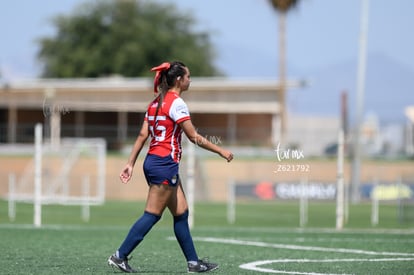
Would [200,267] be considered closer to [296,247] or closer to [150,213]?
[150,213]

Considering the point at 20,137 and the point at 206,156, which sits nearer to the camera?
the point at 206,156

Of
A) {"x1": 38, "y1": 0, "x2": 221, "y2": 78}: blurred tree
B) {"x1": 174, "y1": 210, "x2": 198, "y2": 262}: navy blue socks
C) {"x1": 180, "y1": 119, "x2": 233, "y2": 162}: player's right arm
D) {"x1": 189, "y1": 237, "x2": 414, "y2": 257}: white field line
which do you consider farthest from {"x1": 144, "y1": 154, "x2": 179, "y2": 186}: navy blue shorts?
{"x1": 38, "y1": 0, "x2": 221, "y2": 78}: blurred tree

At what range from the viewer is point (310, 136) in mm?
50281

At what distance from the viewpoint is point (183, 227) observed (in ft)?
36.6

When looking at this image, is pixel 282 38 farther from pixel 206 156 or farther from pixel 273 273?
pixel 273 273

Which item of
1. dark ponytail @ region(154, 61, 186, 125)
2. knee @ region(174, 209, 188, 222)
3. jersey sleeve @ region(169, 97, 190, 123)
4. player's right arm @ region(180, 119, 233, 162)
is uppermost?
dark ponytail @ region(154, 61, 186, 125)

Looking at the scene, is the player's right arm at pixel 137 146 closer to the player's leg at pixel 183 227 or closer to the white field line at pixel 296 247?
the player's leg at pixel 183 227

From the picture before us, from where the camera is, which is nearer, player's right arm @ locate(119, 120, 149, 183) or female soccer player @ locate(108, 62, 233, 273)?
female soccer player @ locate(108, 62, 233, 273)

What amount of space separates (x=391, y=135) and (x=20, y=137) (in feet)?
59.5

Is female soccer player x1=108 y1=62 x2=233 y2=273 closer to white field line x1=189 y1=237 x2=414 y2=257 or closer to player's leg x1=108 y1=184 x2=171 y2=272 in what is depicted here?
player's leg x1=108 y1=184 x2=171 y2=272

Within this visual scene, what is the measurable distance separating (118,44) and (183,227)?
3051 inches

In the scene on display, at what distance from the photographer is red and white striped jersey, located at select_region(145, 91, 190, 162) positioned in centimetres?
1090

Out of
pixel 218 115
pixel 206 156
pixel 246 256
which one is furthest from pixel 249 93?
pixel 246 256

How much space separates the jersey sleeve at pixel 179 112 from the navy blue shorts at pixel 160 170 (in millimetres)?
399
